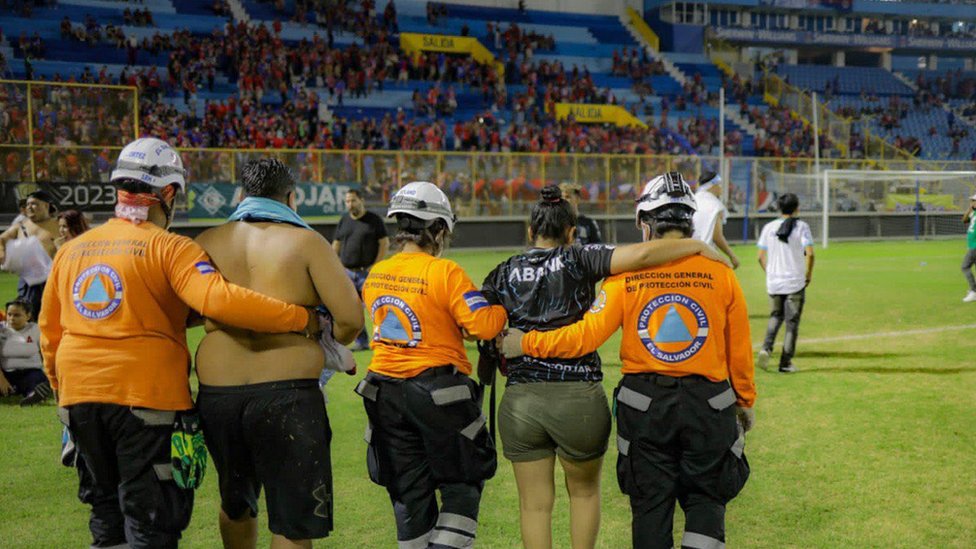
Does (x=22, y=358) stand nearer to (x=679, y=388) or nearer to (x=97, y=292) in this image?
(x=97, y=292)

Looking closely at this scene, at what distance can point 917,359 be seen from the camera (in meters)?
10.5

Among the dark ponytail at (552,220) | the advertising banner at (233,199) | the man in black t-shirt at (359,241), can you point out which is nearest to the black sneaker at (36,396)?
the man in black t-shirt at (359,241)

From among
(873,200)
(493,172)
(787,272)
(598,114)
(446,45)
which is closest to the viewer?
(787,272)

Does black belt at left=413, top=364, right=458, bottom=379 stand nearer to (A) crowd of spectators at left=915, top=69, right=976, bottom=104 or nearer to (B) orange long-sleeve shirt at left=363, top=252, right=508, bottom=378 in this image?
(B) orange long-sleeve shirt at left=363, top=252, right=508, bottom=378

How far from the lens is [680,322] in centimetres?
381

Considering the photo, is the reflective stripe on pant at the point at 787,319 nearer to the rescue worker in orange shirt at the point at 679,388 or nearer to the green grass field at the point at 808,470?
the green grass field at the point at 808,470

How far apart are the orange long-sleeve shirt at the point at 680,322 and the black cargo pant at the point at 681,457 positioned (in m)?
0.09

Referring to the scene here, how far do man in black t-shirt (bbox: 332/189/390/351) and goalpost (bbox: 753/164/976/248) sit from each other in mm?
22742

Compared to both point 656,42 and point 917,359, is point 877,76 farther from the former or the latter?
point 917,359

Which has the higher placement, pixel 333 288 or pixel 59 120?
pixel 59 120

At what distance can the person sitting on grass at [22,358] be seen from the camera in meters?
8.69

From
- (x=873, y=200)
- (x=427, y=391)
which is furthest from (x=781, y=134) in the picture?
(x=427, y=391)

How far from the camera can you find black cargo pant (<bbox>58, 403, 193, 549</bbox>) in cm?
348

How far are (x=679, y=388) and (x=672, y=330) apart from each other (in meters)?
0.25
